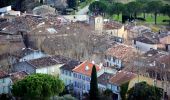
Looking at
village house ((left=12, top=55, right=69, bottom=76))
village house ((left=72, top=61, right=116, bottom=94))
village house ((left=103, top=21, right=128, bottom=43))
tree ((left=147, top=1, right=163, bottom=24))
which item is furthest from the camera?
tree ((left=147, top=1, right=163, bottom=24))

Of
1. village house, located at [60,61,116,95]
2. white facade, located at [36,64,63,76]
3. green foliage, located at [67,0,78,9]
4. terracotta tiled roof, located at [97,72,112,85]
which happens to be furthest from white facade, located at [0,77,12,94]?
green foliage, located at [67,0,78,9]

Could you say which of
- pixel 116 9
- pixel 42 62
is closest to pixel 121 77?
pixel 42 62

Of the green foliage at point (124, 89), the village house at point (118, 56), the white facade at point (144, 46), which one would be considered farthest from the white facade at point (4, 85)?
the white facade at point (144, 46)

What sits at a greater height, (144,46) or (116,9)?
(116,9)

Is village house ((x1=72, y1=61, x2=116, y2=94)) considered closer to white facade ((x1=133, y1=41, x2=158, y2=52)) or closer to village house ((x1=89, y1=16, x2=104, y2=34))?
white facade ((x1=133, y1=41, x2=158, y2=52))

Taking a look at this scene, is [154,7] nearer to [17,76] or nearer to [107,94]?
[17,76]

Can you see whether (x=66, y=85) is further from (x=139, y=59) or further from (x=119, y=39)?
(x=119, y=39)

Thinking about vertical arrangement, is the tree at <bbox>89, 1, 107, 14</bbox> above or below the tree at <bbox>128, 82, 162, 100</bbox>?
above
